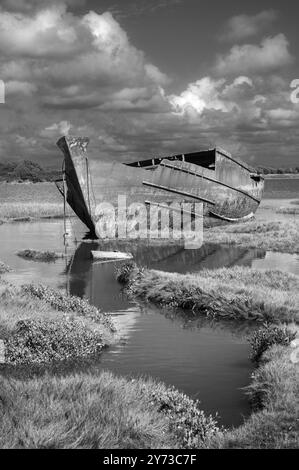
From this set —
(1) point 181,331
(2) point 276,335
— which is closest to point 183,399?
(2) point 276,335

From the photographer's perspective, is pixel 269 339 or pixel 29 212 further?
pixel 29 212

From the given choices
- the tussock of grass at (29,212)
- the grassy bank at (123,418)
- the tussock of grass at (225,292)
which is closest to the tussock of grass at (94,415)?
the grassy bank at (123,418)

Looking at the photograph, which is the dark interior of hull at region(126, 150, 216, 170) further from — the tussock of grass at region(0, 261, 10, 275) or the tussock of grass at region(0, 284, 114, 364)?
the tussock of grass at region(0, 284, 114, 364)

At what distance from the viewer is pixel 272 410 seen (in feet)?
30.1

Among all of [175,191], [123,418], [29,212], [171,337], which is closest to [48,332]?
[171,337]

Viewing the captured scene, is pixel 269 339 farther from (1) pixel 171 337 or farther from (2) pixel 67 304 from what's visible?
(2) pixel 67 304

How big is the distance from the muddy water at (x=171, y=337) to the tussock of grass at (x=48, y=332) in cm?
52

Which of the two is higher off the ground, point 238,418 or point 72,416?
point 72,416

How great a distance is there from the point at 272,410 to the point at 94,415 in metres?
3.15

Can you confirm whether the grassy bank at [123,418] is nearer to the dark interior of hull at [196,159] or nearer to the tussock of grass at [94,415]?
the tussock of grass at [94,415]

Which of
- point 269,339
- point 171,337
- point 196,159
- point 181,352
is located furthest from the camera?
point 196,159
